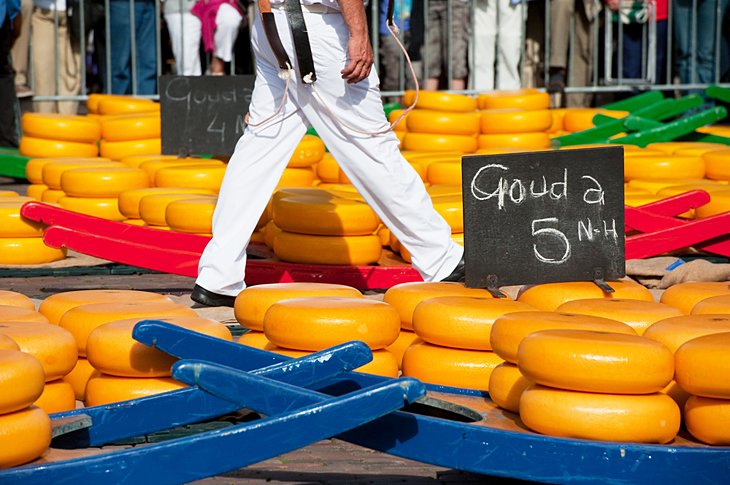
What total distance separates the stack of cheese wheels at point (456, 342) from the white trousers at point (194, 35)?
6.62 m

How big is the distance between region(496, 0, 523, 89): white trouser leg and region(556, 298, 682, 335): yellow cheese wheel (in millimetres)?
6503

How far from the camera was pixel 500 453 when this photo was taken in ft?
8.03

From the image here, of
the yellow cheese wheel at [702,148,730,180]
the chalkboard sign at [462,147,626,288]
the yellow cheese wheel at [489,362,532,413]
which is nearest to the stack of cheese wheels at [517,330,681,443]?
the yellow cheese wheel at [489,362,532,413]

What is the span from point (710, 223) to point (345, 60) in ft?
5.70

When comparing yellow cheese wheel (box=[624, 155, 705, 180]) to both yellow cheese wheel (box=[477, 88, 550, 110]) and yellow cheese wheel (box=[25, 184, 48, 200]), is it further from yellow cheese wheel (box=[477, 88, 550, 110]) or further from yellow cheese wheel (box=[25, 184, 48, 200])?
yellow cheese wheel (box=[25, 184, 48, 200])

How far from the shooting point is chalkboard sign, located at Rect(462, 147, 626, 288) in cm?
382

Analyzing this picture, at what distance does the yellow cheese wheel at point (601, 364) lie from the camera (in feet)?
8.32

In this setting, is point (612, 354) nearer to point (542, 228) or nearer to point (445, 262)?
point (542, 228)

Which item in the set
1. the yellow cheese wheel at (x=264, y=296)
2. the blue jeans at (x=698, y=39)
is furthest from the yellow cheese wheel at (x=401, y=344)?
the blue jeans at (x=698, y=39)

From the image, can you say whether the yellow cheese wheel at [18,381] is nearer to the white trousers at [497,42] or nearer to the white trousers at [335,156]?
the white trousers at [335,156]

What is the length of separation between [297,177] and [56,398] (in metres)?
3.31

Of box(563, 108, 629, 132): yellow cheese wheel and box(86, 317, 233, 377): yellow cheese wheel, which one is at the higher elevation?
box(563, 108, 629, 132): yellow cheese wheel

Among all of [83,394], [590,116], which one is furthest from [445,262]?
[590,116]

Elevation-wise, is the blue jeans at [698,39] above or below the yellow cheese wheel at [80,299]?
above
